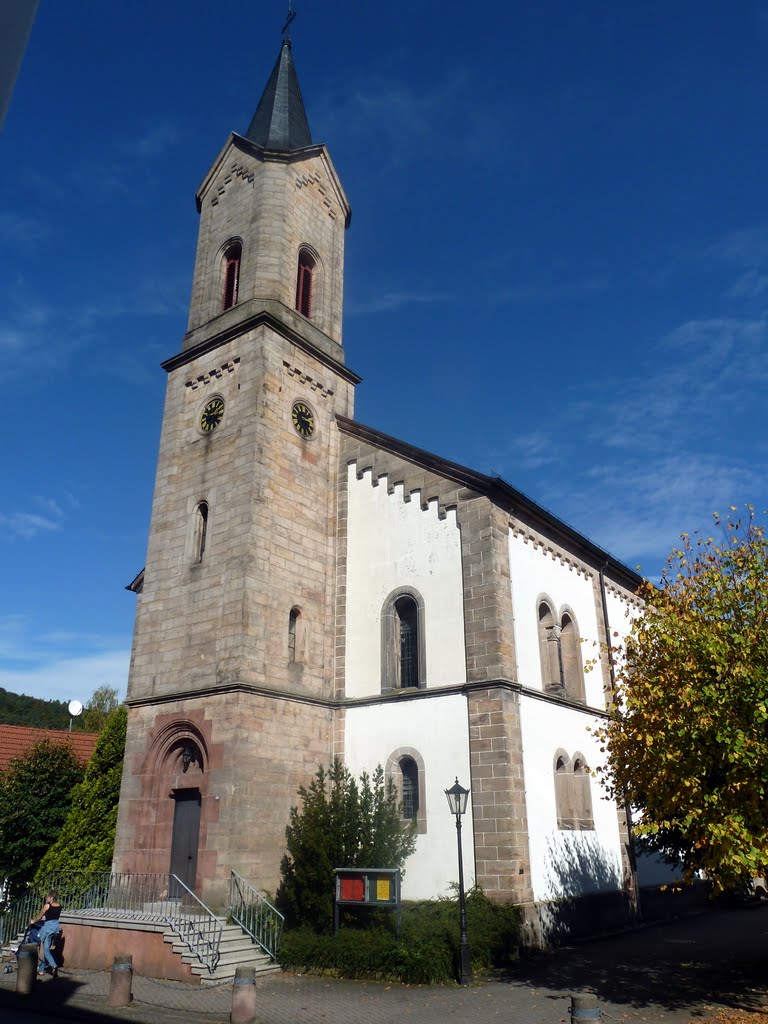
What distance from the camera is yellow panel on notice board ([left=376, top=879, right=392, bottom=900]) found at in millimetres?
14586

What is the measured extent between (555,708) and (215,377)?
12598 mm

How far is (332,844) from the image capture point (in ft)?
51.2

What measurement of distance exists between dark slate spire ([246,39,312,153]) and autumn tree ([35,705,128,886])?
1833cm

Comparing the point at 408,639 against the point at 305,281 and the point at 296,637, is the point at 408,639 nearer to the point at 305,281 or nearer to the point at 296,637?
the point at 296,637

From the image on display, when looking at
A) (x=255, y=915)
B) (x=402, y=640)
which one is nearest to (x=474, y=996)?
(x=255, y=915)

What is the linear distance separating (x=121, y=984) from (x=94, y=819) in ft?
29.1

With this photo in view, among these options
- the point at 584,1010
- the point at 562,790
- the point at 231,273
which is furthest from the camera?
the point at 231,273

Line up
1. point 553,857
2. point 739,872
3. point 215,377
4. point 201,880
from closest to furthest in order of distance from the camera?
point 739,872
point 201,880
point 553,857
point 215,377

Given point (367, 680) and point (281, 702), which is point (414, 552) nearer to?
point (367, 680)

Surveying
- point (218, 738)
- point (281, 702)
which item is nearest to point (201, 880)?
point (218, 738)

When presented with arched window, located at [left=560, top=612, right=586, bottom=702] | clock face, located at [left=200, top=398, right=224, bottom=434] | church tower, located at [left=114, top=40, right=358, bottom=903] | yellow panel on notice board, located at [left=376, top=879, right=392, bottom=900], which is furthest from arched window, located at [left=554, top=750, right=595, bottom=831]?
clock face, located at [left=200, top=398, right=224, bottom=434]

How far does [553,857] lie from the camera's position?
17312mm

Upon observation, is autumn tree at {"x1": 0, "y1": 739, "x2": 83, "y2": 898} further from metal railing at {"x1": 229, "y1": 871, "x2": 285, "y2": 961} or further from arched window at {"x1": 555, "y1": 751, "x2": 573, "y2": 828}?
arched window at {"x1": 555, "y1": 751, "x2": 573, "y2": 828}

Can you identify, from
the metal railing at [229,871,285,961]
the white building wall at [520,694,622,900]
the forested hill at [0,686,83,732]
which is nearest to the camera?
the metal railing at [229,871,285,961]
